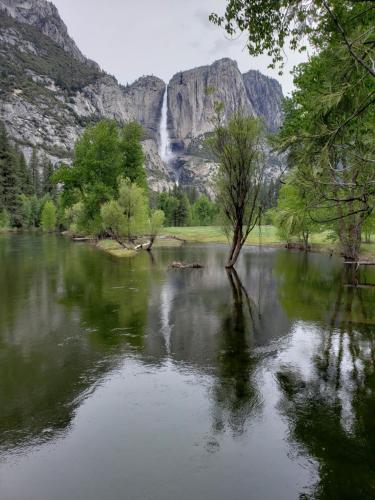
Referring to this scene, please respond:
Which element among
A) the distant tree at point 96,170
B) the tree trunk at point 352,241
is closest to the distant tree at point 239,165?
the tree trunk at point 352,241

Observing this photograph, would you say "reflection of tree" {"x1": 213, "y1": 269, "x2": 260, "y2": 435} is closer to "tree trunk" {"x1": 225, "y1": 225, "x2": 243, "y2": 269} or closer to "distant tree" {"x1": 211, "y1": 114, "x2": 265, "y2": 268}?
"tree trunk" {"x1": 225, "y1": 225, "x2": 243, "y2": 269}

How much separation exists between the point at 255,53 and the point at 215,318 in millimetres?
11108

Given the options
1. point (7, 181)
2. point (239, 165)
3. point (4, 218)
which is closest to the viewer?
point (239, 165)

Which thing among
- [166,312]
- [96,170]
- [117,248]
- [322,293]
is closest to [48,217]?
[96,170]

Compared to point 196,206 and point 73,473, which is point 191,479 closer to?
point 73,473

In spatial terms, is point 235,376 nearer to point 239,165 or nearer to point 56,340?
point 56,340

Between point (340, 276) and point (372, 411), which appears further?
point (340, 276)

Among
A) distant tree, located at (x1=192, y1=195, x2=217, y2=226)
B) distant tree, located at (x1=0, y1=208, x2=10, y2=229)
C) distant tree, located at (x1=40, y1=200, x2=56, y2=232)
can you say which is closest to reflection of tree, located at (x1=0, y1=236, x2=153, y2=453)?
distant tree, located at (x1=0, y1=208, x2=10, y2=229)

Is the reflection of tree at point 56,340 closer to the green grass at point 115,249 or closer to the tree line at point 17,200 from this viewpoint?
the green grass at point 115,249

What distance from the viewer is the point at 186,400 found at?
9.15 meters

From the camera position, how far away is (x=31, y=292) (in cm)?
2198

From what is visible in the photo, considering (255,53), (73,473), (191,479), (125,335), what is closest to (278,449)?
(191,479)

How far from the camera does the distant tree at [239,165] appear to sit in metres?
30.4

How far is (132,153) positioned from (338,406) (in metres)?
59.2
